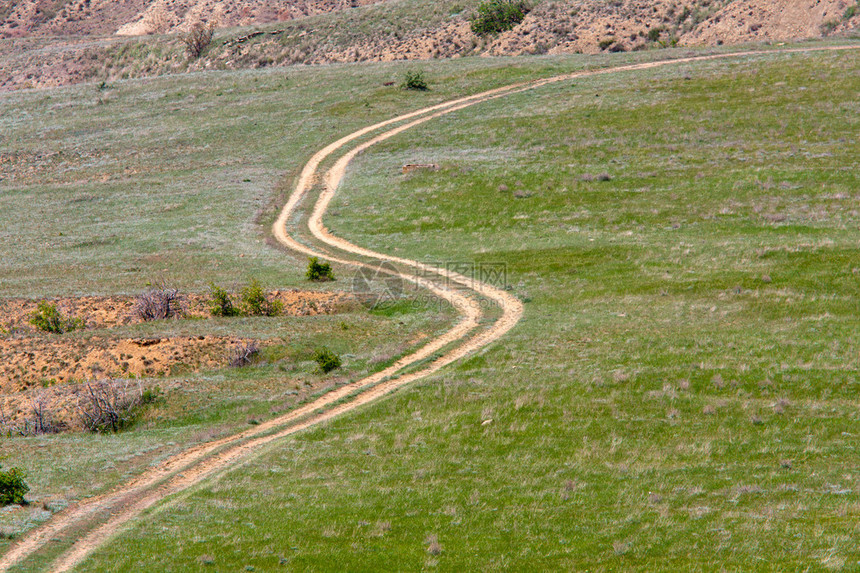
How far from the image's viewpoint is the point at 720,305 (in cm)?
3684

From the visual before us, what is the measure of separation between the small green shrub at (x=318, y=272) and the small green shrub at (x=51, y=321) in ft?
38.7

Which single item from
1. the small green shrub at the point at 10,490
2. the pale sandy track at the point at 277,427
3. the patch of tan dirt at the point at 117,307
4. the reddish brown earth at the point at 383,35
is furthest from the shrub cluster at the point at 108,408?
the reddish brown earth at the point at 383,35

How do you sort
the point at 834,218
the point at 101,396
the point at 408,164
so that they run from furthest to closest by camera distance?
the point at 408,164, the point at 834,218, the point at 101,396

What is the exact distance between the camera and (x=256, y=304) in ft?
128

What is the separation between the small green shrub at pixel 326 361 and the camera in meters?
31.8

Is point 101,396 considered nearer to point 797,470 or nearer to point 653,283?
point 797,470

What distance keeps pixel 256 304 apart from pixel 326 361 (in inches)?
344

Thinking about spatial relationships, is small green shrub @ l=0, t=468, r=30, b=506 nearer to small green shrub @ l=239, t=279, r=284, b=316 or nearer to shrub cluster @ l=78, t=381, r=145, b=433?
shrub cluster @ l=78, t=381, r=145, b=433

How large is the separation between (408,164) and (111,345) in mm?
36808

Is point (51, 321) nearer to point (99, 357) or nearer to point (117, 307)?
point (117, 307)

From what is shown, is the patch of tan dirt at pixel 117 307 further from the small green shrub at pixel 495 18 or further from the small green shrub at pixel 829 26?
the small green shrub at pixel 495 18

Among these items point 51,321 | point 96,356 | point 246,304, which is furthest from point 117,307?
point 96,356

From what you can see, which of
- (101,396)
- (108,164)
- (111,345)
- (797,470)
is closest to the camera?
(797,470)

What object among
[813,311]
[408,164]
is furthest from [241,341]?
[408,164]
